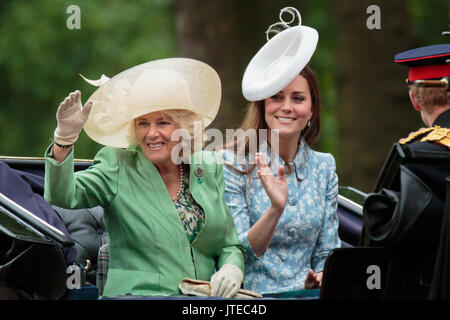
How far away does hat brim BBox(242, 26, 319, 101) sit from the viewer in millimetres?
4289

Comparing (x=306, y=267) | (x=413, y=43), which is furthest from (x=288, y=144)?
(x=413, y=43)

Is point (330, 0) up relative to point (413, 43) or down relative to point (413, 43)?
up

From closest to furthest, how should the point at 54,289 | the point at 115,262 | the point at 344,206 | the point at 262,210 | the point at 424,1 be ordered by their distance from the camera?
the point at 54,289, the point at 115,262, the point at 262,210, the point at 344,206, the point at 424,1

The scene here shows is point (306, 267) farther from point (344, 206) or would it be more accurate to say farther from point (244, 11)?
point (244, 11)

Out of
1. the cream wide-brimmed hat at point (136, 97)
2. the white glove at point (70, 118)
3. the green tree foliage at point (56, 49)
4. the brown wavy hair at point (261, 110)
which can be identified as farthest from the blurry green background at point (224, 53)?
the white glove at point (70, 118)

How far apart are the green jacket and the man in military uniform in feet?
2.51

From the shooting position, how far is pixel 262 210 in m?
4.32

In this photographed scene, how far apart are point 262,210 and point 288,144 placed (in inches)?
15.3

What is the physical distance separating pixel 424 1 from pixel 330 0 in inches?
49.7

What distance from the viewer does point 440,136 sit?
3.54m

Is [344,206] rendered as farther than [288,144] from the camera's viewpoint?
Yes

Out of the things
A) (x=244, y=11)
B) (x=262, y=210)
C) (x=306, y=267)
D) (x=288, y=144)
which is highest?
(x=244, y=11)

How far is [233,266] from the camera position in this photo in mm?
3959
